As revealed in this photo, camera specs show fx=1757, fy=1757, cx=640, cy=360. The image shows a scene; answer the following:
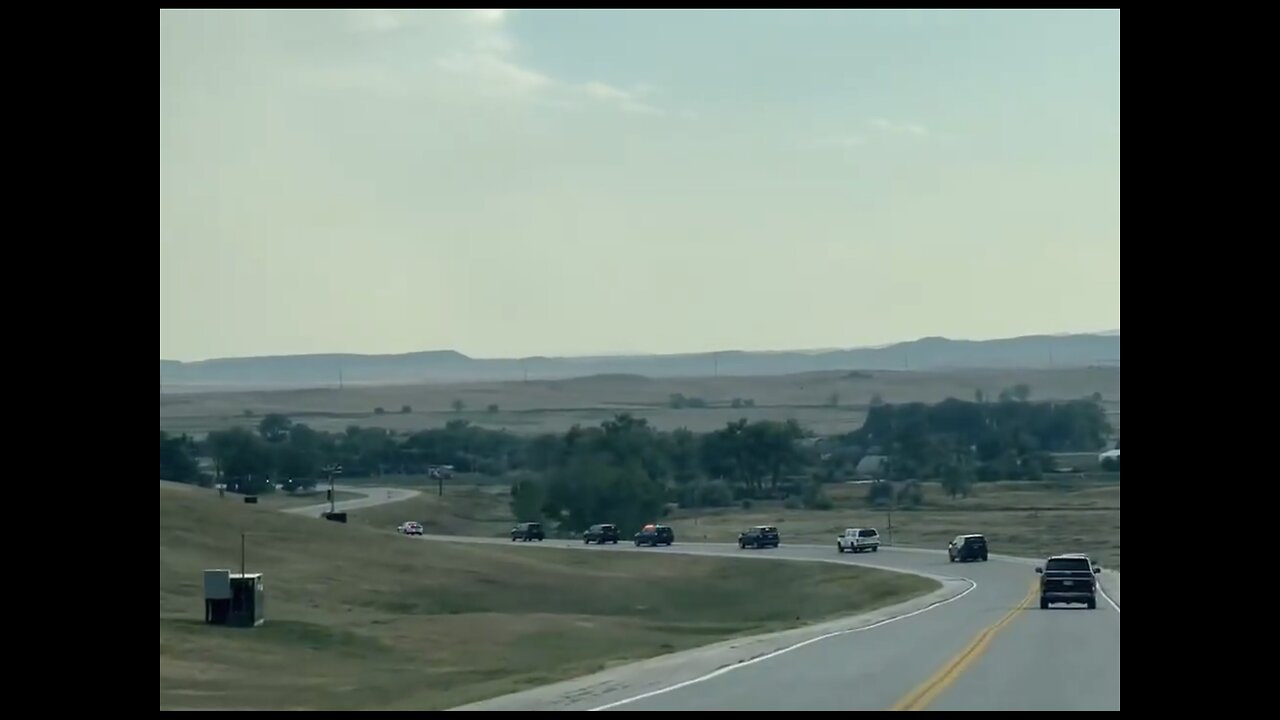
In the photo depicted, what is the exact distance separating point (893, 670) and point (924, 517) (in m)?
91.8

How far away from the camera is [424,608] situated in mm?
70125

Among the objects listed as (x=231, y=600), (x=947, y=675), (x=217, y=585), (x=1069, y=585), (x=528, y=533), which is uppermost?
(x=947, y=675)

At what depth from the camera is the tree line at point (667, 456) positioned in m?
123

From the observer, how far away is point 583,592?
78312mm

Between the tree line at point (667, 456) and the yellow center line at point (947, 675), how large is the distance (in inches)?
3168

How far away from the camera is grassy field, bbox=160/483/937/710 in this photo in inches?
1523

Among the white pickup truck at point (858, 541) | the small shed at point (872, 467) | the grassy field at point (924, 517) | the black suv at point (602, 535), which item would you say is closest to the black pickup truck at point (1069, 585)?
the grassy field at point (924, 517)

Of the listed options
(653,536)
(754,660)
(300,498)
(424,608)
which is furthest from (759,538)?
(754,660)

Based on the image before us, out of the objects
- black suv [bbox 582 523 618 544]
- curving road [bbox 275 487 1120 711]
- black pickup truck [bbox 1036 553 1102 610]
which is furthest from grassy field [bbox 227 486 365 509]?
curving road [bbox 275 487 1120 711]

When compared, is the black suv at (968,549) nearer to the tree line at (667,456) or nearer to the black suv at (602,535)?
the black suv at (602,535)

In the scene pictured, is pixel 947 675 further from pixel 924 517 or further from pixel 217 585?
pixel 924 517

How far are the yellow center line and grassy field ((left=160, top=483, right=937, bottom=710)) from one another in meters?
7.14
